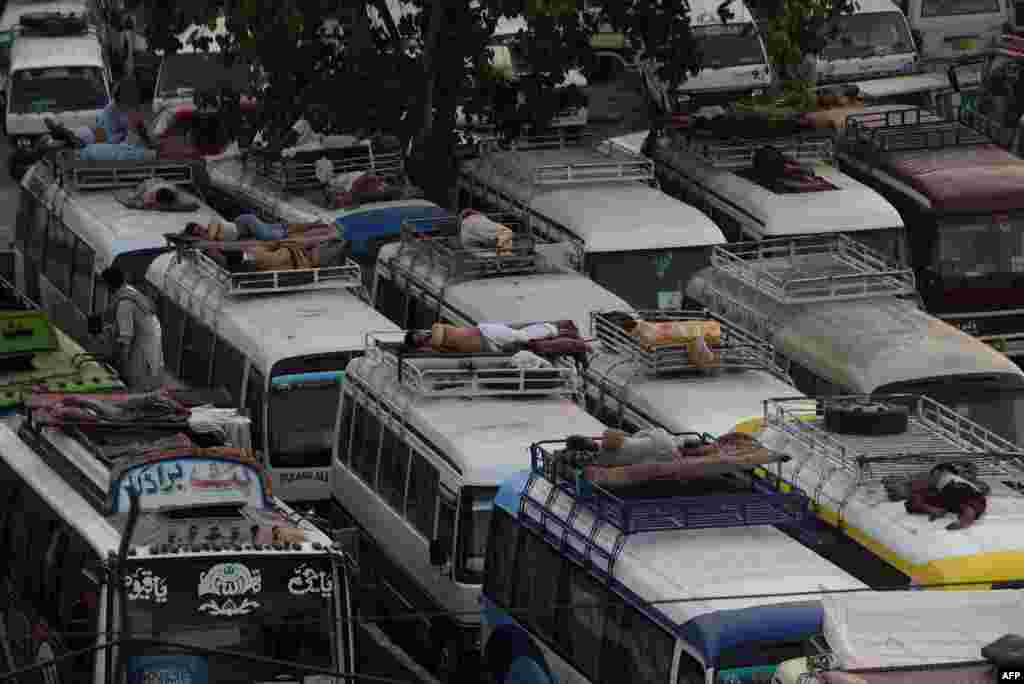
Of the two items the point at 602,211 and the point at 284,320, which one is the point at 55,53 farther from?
the point at 284,320

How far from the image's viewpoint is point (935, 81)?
32.4 meters

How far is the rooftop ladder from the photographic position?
2422cm

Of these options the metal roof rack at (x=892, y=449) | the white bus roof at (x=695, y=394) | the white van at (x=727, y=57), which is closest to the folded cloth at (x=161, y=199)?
the white bus roof at (x=695, y=394)

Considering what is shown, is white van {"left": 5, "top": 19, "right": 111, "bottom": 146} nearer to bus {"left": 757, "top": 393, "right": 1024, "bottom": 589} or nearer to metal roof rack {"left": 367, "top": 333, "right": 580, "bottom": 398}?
metal roof rack {"left": 367, "top": 333, "right": 580, "bottom": 398}

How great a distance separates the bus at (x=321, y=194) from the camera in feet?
76.6

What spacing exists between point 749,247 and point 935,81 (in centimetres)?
1077

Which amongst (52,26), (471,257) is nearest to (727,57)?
(52,26)

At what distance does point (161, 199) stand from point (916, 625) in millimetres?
14243

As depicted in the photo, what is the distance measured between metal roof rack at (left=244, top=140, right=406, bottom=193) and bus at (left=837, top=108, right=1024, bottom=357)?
15.8 feet

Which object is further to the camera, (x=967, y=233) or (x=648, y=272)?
(x=967, y=233)

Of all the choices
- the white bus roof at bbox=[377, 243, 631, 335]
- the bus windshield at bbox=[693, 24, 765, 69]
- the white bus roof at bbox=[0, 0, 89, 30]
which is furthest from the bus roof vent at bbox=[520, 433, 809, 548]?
the white bus roof at bbox=[0, 0, 89, 30]

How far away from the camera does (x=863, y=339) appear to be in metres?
18.0

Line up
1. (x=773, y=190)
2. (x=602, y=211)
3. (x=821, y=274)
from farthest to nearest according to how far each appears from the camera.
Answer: (x=773, y=190) < (x=602, y=211) < (x=821, y=274)

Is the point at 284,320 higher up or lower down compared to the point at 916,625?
lower down
